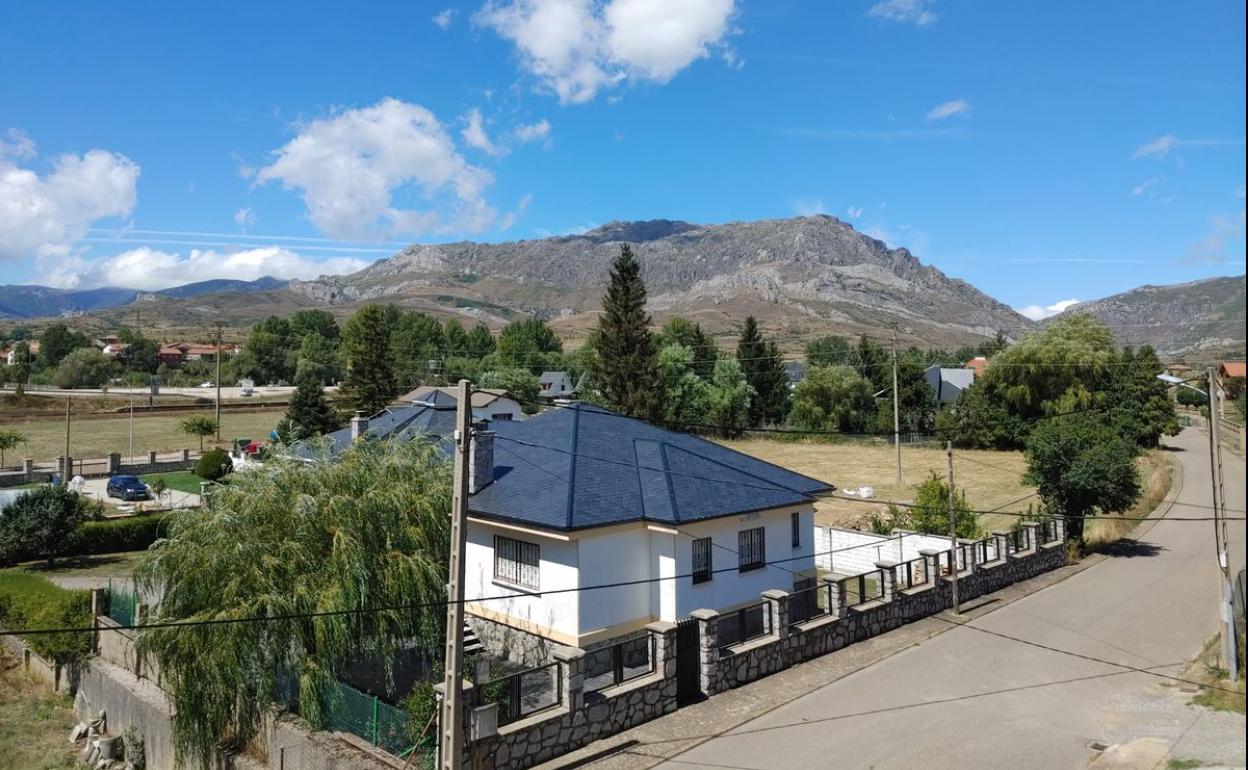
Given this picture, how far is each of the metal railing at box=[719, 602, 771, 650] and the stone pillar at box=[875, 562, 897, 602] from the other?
11.7 ft

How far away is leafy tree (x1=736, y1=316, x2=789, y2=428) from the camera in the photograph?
259ft

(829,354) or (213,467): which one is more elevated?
(829,354)

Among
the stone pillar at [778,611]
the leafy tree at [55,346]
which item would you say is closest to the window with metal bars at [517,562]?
the stone pillar at [778,611]

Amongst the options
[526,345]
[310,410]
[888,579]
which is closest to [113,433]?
[310,410]

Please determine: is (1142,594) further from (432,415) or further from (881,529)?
(432,415)

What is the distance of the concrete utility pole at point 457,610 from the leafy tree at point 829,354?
7090 cm

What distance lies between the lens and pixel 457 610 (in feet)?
35.8

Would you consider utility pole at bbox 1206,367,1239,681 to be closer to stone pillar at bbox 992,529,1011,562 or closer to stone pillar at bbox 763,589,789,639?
stone pillar at bbox 992,529,1011,562

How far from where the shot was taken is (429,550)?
1622 centimetres

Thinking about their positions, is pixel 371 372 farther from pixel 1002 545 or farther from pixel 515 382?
pixel 1002 545

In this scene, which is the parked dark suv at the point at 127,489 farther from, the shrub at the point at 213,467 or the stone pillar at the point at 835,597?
the stone pillar at the point at 835,597

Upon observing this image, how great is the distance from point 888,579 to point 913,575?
4.25 meters

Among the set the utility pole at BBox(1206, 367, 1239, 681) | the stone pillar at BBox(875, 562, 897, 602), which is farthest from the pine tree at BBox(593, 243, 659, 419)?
the utility pole at BBox(1206, 367, 1239, 681)

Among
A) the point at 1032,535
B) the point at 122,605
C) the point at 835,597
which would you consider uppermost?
the point at 1032,535
